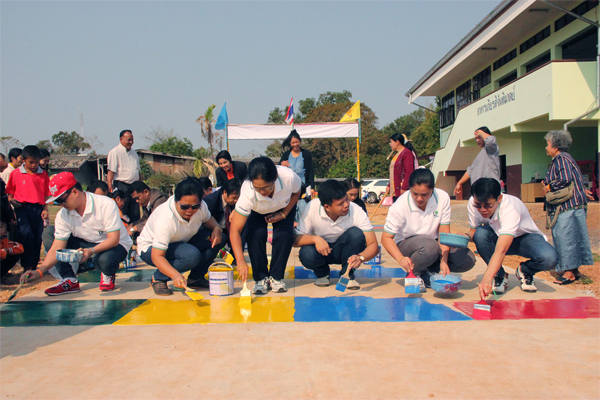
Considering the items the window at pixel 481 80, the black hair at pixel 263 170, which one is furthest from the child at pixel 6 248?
the window at pixel 481 80

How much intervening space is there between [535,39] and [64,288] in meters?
14.3

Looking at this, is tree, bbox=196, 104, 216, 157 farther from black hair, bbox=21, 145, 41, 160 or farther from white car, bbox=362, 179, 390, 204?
black hair, bbox=21, 145, 41, 160

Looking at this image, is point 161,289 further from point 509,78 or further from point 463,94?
point 463,94

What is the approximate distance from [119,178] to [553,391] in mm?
5739

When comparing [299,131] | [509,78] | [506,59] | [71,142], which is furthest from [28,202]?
[71,142]

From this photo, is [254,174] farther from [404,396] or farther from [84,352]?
[404,396]

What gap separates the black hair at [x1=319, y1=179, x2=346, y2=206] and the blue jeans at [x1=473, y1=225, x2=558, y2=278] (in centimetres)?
129

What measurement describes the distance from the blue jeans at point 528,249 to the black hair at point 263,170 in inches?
75.7

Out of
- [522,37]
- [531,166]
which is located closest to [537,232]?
[531,166]

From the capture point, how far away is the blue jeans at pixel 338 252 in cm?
394

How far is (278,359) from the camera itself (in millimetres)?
2301

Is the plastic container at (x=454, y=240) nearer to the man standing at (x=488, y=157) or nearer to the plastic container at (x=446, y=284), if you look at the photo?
the plastic container at (x=446, y=284)

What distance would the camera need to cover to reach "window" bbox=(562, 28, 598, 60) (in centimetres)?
1155

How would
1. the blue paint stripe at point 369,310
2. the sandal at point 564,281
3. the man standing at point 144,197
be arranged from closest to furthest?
the blue paint stripe at point 369,310 → the sandal at point 564,281 → the man standing at point 144,197
